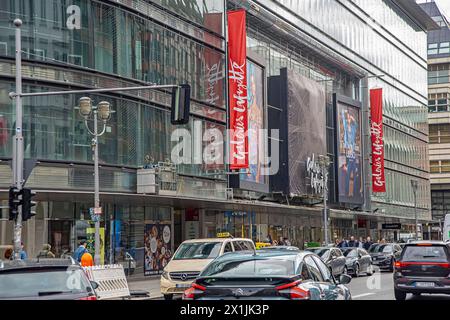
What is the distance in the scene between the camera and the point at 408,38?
88.4m

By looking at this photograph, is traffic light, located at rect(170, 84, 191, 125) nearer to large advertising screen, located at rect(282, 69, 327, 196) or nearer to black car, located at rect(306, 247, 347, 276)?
black car, located at rect(306, 247, 347, 276)

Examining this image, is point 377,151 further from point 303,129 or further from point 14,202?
point 14,202

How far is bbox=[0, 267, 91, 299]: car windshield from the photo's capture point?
9.77 m

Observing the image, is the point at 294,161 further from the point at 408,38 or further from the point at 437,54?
the point at 437,54

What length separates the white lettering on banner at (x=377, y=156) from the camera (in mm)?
69188

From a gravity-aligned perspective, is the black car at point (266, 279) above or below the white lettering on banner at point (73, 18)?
below

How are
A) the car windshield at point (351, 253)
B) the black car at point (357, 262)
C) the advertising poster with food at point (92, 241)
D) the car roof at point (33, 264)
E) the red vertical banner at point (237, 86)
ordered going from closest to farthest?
the car roof at point (33, 264) → the advertising poster with food at point (92, 241) → the black car at point (357, 262) → the car windshield at point (351, 253) → the red vertical banner at point (237, 86)

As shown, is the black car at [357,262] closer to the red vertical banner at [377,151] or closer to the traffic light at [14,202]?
the traffic light at [14,202]

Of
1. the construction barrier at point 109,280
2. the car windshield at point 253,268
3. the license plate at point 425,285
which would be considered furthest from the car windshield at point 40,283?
the license plate at point 425,285

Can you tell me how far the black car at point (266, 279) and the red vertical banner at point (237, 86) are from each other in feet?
100

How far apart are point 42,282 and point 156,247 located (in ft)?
90.4

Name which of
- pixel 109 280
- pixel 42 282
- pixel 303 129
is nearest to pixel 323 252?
pixel 109 280

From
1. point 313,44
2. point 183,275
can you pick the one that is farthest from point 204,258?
point 313,44

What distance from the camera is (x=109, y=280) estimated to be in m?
21.0
